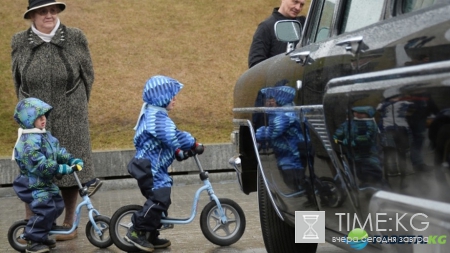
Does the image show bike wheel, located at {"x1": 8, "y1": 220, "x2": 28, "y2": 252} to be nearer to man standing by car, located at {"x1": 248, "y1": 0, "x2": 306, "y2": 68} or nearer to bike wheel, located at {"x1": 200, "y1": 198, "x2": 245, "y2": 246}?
bike wheel, located at {"x1": 200, "y1": 198, "x2": 245, "y2": 246}

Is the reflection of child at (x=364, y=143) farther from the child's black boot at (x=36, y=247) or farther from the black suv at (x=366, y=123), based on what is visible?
the child's black boot at (x=36, y=247)

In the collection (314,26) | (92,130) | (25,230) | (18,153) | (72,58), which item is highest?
(314,26)

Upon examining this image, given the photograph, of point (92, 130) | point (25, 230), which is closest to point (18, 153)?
point (25, 230)

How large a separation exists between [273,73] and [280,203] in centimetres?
73

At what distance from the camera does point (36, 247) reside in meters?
7.25

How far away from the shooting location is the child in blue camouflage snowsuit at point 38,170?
724cm

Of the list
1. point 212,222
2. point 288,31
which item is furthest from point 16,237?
point 288,31

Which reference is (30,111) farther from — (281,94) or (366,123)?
(366,123)

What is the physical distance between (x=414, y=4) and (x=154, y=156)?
3698 millimetres

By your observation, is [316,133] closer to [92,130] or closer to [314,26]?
[314,26]

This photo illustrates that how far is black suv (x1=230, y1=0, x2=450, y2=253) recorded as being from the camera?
3152 millimetres

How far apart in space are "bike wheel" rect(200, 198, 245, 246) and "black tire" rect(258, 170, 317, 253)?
4.43 feet

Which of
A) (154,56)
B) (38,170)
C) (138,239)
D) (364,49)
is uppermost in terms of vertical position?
(364,49)

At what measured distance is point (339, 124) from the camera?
3.88 m
